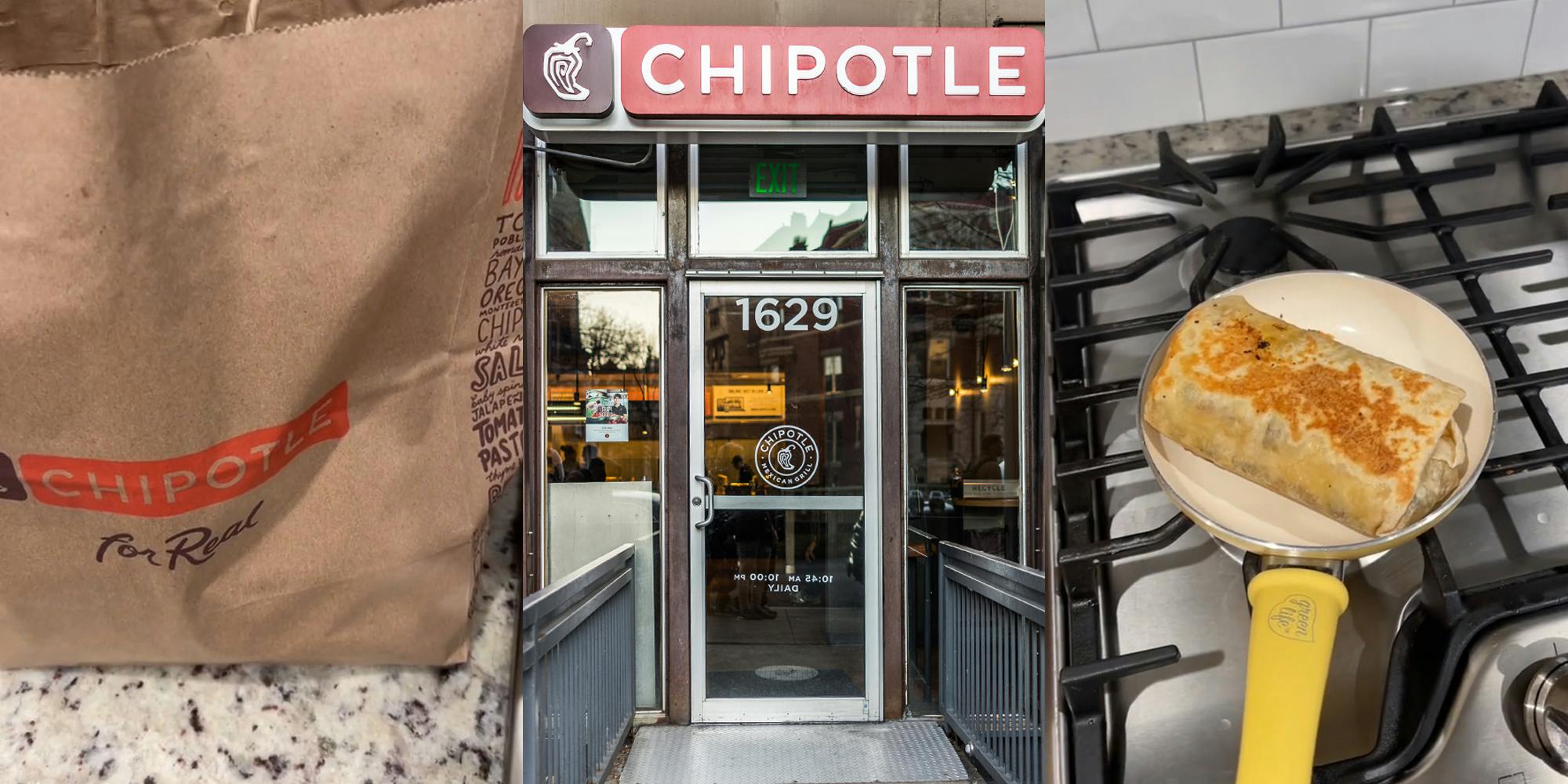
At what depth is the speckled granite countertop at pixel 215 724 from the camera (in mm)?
459

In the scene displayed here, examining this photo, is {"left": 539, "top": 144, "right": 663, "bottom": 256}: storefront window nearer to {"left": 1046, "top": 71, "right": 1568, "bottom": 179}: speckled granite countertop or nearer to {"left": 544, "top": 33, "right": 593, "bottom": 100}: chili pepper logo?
{"left": 544, "top": 33, "right": 593, "bottom": 100}: chili pepper logo

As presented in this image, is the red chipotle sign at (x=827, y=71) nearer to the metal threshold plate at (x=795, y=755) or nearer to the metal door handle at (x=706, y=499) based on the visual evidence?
the metal door handle at (x=706, y=499)

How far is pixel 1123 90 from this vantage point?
0.63m

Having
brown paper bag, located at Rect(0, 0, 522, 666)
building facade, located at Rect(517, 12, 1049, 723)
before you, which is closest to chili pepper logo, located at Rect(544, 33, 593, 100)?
building facade, located at Rect(517, 12, 1049, 723)

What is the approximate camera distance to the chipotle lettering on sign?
148 cm

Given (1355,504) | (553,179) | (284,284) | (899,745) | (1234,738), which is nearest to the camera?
(284,284)

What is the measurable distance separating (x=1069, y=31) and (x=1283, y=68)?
0.15 m

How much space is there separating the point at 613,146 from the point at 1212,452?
1.70 meters

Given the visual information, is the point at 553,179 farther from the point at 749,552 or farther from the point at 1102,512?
the point at 1102,512

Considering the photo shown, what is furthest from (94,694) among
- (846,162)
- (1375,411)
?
(846,162)

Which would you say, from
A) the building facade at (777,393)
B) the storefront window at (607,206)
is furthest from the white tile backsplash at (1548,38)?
the storefront window at (607,206)

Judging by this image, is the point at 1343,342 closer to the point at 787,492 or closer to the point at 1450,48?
the point at 1450,48

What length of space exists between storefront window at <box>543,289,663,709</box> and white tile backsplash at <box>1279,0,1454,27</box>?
152 cm

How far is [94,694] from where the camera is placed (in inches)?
18.2
